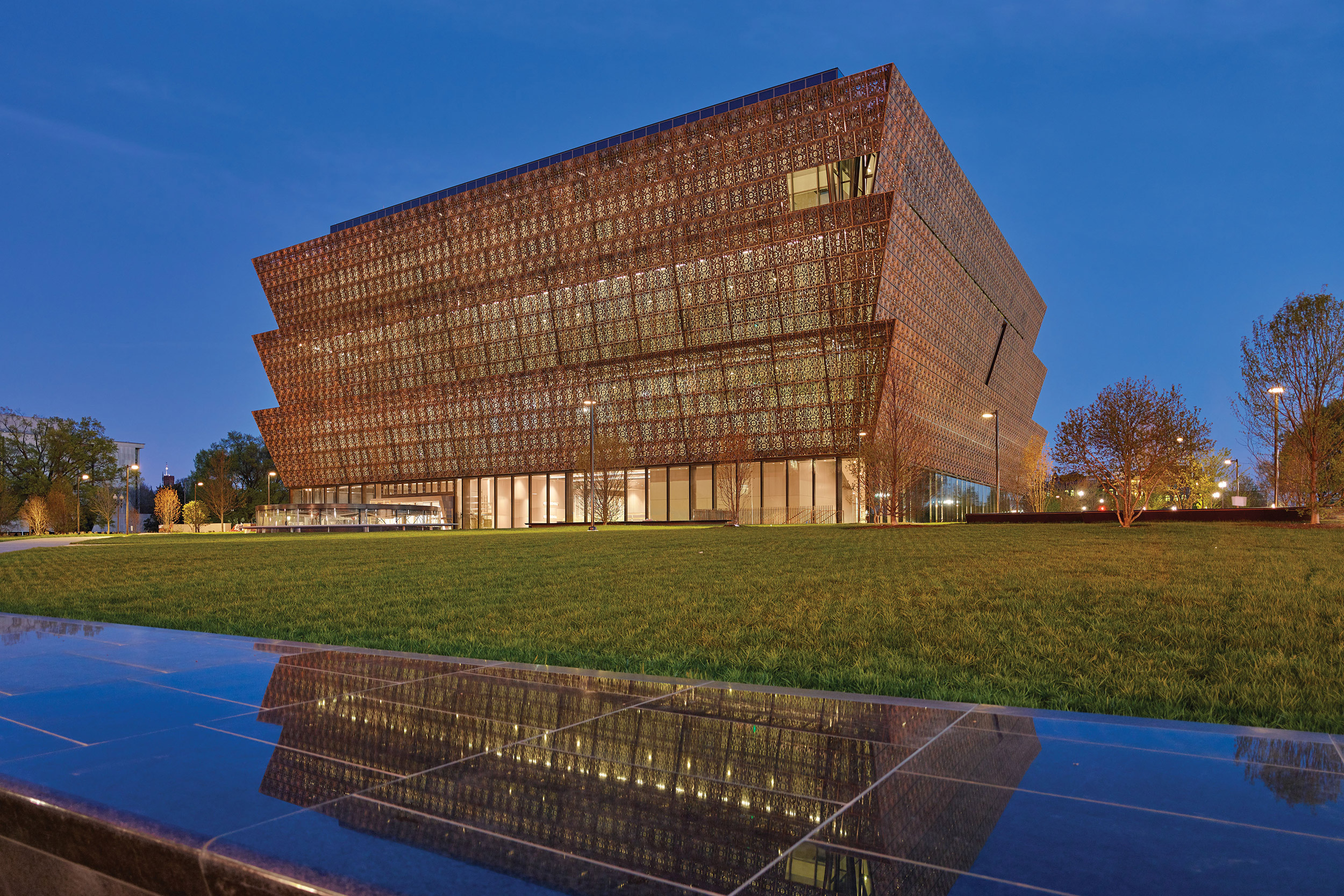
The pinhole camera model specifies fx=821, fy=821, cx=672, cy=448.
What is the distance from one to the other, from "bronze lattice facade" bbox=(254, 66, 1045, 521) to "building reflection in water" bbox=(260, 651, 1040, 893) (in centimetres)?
6198

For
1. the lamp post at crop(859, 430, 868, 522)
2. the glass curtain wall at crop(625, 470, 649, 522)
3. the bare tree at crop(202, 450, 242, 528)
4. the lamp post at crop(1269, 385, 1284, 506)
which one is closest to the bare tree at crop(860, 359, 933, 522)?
the lamp post at crop(859, 430, 868, 522)

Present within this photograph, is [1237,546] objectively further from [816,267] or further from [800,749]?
[816,267]

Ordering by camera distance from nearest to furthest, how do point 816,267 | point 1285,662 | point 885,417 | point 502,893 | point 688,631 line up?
point 502,893, point 1285,662, point 688,631, point 885,417, point 816,267

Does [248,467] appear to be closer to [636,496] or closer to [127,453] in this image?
[127,453]

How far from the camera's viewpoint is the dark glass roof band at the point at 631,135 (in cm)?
6550

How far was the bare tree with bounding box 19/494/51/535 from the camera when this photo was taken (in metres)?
72.3

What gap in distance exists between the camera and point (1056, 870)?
91.0 inches

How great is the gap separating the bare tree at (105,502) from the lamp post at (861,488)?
237 feet

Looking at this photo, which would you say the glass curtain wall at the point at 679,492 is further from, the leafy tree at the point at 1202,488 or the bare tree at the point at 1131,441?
the leafy tree at the point at 1202,488

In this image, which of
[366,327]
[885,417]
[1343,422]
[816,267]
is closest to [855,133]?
[816,267]

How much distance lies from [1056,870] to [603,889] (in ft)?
4.17

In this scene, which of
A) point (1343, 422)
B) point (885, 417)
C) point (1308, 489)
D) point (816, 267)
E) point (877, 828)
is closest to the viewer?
point (877, 828)

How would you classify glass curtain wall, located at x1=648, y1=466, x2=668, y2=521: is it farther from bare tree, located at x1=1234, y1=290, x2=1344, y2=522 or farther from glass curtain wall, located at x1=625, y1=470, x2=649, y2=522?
bare tree, located at x1=1234, y1=290, x2=1344, y2=522

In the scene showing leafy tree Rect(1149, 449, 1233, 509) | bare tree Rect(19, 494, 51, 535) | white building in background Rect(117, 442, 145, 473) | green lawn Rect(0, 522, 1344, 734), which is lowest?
green lawn Rect(0, 522, 1344, 734)
